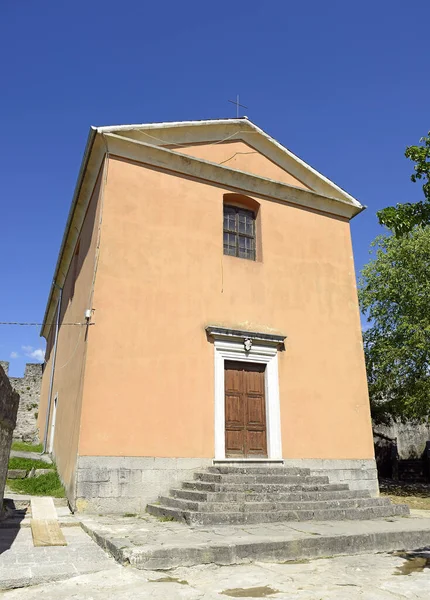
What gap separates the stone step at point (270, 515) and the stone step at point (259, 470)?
4.36ft

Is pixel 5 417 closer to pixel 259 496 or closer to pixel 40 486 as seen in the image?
pixel 40 486

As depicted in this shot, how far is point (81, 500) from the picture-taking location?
26.8 feet

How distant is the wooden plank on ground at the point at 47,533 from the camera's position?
587cm

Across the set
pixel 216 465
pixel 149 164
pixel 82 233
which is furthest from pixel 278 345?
pixel 82 233

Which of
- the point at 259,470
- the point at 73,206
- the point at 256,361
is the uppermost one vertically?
the point at 73,206

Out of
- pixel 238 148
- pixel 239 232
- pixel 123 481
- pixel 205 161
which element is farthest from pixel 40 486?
pixel 238 148

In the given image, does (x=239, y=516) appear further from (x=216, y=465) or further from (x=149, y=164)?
(x=149, y=164)

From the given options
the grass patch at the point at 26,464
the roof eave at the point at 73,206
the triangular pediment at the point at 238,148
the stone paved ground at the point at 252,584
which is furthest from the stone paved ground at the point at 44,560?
the triangular pediment at the point at 238,148

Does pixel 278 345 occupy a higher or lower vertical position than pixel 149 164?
lower

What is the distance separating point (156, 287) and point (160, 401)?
2.41 metres

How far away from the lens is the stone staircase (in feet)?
24.5

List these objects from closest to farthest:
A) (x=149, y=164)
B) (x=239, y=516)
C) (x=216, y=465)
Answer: (x=239, y=516) → (x=216, y=465) → (x=149, y=164)

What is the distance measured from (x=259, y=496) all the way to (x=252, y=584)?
370 cm

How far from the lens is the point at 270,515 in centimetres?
747
